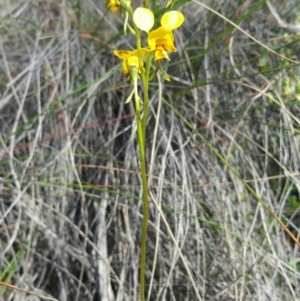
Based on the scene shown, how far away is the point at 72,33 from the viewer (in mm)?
1526

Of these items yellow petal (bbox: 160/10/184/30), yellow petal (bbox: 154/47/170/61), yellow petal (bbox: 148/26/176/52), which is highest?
yellow petal (bbox: 160/10/184/30)

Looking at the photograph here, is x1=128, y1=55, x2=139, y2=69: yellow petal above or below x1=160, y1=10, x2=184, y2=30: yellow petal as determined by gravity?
below

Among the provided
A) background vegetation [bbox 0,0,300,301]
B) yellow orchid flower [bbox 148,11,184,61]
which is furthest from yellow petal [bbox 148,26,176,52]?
background vegetation [bbox 0,0,300,301]

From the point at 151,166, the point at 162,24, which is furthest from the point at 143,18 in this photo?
the point at 151,166

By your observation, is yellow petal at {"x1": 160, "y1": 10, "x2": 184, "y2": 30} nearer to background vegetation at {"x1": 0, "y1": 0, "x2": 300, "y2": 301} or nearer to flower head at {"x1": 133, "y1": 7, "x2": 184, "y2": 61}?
flower head at {"x1": 133, "y1": 7, "x2": 184, "y2": 61}

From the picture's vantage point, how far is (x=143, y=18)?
70 centimetres

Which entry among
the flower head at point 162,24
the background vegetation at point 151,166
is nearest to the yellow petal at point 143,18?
the flower head at point 162,24

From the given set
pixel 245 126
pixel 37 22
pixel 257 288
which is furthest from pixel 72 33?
pixel 257 288

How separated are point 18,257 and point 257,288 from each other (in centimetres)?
50

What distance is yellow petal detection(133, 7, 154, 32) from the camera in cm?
69

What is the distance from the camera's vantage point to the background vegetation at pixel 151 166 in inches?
45.1

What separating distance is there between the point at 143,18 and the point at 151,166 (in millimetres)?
490

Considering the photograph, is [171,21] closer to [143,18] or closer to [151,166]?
[143,18]

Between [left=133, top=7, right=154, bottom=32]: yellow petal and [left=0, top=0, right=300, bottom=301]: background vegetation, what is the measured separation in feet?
1.46
